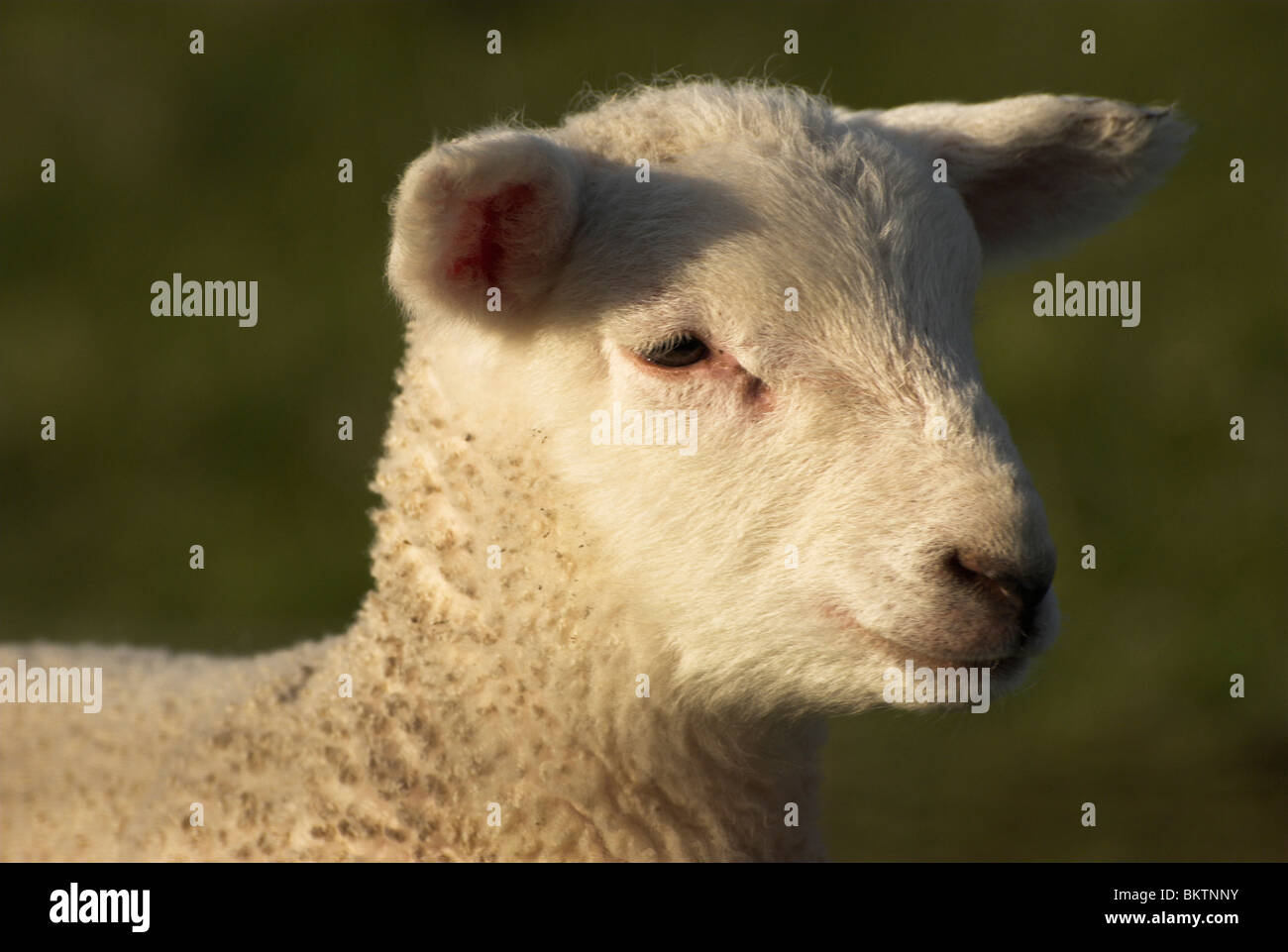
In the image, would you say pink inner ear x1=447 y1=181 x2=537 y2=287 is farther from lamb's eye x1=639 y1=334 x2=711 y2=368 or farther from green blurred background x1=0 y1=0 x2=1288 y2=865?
green blurred background x1=0 y1=0 x2=1288 y2=865

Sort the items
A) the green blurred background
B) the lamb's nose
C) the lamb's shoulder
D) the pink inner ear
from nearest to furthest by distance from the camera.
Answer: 1. the lamb's nose
2. the pink inner ear
3. the lamb's shoulder
4. the green blurred background

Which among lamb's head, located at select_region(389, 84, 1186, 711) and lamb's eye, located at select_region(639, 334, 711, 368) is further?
lamb's eye, located at select_region(639, 334, 711, 368)

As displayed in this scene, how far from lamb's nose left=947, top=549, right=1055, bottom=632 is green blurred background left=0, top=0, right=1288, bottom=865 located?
4.21 m

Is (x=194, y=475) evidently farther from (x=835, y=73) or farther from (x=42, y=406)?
(x=835, y=73)

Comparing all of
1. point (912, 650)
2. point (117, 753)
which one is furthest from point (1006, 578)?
point (117, 753)

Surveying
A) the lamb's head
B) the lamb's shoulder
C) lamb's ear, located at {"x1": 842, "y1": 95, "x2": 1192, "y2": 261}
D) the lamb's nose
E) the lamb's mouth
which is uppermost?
lamb's ear, located at {"x1": 842, "y1": 95, "x2": 1192, "y2": 261}

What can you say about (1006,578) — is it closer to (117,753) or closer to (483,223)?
(483,223)

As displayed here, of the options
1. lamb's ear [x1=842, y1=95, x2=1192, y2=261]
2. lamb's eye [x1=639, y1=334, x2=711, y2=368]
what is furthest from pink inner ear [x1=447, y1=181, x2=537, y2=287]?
lamb's ear [x1=842, y1=95, x2=1192, y2=261]

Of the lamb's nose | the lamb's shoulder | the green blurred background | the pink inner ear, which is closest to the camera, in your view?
the lamb's nose

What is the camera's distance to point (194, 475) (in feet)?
33.6

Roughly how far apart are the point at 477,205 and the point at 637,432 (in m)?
0.50

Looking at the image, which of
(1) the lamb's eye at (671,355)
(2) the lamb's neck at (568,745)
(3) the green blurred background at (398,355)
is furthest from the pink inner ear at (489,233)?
(3) the green blurred background at (398,355)

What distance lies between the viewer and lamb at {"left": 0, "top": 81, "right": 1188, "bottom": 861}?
8.77 feet

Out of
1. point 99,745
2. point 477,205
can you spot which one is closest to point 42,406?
point 99,745
